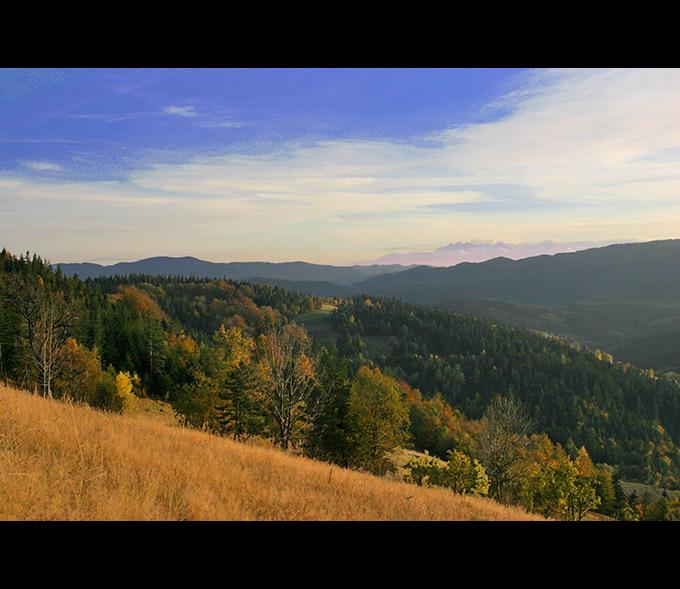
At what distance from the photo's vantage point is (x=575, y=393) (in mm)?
161250

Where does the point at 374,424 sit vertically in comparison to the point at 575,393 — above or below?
above

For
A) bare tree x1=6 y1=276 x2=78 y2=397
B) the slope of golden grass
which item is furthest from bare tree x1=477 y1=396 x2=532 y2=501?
bare tree x1=6 y1=276 x2=78 y2=397

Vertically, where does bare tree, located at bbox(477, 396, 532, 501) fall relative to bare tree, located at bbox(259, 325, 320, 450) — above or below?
below

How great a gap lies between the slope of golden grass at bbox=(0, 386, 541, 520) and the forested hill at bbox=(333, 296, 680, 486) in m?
133

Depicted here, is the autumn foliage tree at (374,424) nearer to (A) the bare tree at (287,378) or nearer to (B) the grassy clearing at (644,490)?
(A) the bare tree at (287,378)

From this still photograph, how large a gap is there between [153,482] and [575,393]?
588 ft

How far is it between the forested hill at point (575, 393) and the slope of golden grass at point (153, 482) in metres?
133

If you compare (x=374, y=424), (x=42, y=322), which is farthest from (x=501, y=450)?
(x=42, y=322)

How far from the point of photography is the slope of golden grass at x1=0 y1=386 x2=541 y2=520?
5684mm

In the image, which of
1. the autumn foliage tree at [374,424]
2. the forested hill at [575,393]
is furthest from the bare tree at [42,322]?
the forested hill at [575,393]

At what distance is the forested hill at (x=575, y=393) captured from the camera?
135m

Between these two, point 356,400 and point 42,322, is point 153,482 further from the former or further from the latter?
point 42,322

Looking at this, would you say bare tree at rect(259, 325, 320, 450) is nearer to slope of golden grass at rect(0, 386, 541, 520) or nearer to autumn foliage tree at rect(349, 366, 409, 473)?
autumn foliage tree at rect(349, 366, 409, 473)
